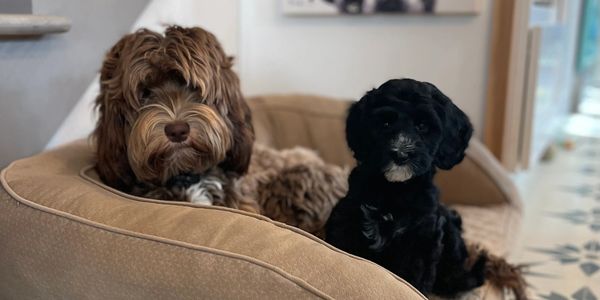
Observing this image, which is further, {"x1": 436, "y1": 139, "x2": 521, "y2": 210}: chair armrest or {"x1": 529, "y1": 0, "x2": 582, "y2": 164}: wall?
{"x1": 529, "y1": 0, "x2": 582, "y2": 164}: wall

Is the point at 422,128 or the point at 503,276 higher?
the point at 422,128

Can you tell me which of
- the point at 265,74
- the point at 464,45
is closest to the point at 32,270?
the point at 265,74

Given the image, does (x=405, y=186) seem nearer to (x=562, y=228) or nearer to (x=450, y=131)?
(x=450, y=131)

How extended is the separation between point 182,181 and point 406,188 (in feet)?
2.14

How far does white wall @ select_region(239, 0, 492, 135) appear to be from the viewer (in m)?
3.16

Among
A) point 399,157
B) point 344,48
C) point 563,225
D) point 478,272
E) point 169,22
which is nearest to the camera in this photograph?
point 399,157

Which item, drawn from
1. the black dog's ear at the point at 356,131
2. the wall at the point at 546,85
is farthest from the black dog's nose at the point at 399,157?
the wall at the point at 546,85

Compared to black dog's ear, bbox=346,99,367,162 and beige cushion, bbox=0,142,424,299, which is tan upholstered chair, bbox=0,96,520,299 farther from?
black dog's ear, bbox=346,99,367,162

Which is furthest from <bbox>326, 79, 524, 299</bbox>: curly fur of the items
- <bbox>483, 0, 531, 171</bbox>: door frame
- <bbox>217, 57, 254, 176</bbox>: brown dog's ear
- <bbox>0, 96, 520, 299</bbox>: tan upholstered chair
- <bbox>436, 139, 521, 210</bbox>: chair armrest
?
<bbox>483, 0, 531, 171</bbox>: door frame

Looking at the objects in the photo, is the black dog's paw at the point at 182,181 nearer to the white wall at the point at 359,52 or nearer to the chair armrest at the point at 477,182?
the chair armrest at the point at 477,182

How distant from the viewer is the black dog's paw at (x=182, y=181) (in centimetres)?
169

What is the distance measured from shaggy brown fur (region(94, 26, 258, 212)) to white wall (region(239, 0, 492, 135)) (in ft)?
5.56

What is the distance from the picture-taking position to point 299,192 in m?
1.92

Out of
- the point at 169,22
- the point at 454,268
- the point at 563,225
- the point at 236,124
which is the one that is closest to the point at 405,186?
the point at 454,268
